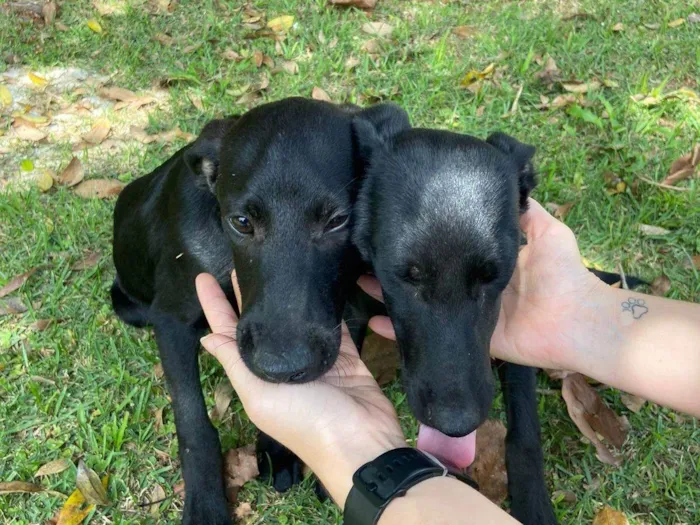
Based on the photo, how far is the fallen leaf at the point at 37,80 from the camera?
5.71m

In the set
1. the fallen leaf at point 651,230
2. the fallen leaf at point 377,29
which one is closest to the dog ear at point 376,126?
the fallen leaf at point 651,230

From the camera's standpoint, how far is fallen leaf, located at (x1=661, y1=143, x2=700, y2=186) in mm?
4754

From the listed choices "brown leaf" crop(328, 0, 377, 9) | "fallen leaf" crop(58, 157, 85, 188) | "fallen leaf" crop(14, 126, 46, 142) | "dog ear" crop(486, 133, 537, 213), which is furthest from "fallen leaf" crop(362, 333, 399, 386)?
"brown leaf" crop(328, 0, 377, 9)

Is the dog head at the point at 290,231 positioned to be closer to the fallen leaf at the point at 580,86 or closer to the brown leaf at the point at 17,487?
the brown leaf at the point at 17,487

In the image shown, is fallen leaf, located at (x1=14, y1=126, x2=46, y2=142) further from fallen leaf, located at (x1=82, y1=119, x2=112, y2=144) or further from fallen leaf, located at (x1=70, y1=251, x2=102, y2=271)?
fallen leaf, located at (x1=70, y1=251, x2=102, y2=271)

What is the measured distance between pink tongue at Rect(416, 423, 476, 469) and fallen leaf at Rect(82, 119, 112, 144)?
367 cm

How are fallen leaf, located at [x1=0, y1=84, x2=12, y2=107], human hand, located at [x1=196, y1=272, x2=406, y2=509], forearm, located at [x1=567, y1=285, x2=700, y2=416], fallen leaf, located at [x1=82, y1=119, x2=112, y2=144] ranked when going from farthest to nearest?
fallen leaf, located at [x1=0, y1=84, x2=12, y2=107] < fallen leaf, located at [x1=82, y1=119, x2=112, y2=144] < forearm, located at [x1=567, y1=285, x2=700, y2=416] < human hand, located at [x1=196, y1=272, x2=406, y2=509]

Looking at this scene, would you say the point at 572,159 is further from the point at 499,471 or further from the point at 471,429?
the point at 471,429

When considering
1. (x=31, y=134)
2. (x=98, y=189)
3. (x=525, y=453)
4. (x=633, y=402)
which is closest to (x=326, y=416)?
(x=525, y=453)

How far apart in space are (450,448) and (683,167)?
3091 millimetres

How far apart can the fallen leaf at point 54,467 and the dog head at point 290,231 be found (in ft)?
4.52

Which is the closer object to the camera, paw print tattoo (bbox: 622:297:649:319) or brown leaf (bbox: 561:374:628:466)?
paw print tattoo (bbox: 622:297:649:319)

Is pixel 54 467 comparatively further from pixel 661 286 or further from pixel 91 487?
pixel 661 286

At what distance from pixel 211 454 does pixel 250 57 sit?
3.68 metres
